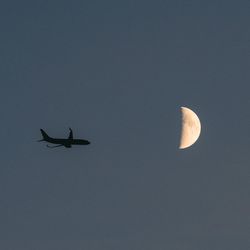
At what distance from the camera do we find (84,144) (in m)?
114

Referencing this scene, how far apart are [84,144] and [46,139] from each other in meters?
17.6

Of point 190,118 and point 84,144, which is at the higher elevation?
point 190,118

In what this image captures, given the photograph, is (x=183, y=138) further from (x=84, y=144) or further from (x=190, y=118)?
(x=84, y=144)

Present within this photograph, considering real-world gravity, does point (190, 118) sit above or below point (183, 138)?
above

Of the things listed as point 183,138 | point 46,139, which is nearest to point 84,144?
point 46,139

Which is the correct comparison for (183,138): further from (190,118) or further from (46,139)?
(46,139)

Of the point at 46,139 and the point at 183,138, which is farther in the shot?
the point at 46,139

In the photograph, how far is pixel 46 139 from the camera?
121m

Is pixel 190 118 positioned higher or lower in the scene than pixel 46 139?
higher

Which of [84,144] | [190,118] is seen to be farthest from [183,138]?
[84,144]

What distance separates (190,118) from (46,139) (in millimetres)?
57589

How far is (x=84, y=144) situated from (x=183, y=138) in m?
37.3

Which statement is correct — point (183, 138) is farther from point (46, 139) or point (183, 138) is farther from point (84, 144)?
point (46, 139)

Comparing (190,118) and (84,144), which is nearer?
(190,118)
